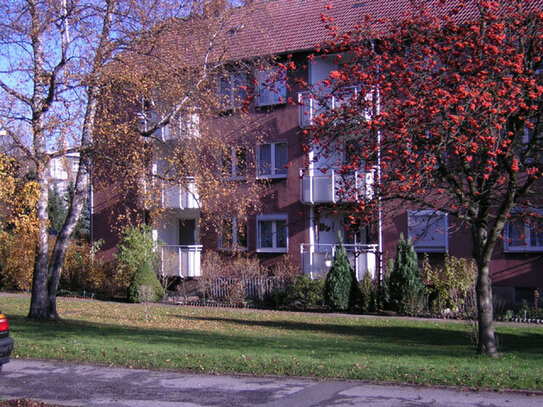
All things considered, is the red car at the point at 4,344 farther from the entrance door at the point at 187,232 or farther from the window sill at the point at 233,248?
the entrance door at the point at 187,232

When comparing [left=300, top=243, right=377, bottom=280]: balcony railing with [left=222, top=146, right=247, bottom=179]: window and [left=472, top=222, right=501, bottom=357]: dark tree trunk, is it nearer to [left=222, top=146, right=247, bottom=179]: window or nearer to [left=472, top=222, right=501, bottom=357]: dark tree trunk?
[left=222, top=146, right=247, bottom=179]: window

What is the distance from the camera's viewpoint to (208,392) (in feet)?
27.5

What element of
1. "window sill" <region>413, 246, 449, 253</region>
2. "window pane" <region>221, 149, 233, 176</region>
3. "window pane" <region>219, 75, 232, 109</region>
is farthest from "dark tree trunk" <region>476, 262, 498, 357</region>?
"window sill" <region>413, 246, 449, 253</region>

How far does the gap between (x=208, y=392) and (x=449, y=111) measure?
18.0ft

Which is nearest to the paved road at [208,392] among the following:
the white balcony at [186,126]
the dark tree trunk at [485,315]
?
the dark tree trunk at [485,315]

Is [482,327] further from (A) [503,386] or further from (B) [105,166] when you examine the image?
(B) [105,166]

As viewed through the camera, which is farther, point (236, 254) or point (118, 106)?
point (236, 254)

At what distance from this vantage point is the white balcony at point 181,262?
996 inches

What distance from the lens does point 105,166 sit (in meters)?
16.3

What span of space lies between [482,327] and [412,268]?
865 cm

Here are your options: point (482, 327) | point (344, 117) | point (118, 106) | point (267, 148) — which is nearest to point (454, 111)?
point (344, 117)

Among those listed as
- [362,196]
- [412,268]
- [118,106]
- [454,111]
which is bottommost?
[412,268]

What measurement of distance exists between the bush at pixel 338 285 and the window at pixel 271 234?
12.8 feet

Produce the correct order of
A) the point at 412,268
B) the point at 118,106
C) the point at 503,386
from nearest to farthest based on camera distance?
the point at 503,386 < the point at 118,106 < the point at 412,268
